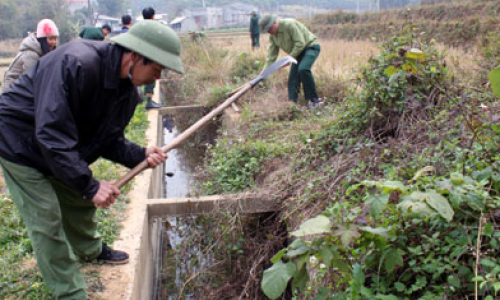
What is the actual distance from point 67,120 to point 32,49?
3008 mm

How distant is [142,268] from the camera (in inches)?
142

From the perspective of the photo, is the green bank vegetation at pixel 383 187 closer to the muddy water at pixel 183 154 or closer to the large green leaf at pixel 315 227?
the large green leaf at pixel 315 227

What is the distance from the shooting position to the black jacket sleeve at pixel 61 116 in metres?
2.10

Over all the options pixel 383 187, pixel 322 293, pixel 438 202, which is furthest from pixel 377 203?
pixel 322 293

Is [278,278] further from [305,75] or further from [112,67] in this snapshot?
[305,75]

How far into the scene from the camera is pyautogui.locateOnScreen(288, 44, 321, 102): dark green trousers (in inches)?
239

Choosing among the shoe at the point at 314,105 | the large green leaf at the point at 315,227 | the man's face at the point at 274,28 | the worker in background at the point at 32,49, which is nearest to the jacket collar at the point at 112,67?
the large green leaf at the point at 315,227

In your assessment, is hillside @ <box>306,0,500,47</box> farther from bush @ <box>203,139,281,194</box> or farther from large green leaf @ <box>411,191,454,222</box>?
large green leaf @ <box>411,191,454,222</box>

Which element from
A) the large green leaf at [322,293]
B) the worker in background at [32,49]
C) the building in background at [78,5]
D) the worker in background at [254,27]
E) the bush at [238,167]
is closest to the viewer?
the large green leaf at [322,293]

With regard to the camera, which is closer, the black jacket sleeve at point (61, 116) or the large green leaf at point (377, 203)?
the large green leaf at point (377, 203)

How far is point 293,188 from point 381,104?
106 centimetres

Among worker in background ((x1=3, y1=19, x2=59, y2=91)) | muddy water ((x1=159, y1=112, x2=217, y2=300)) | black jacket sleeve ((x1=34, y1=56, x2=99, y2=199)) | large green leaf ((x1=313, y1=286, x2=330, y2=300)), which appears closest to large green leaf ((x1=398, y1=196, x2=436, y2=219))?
large green leaf ((x1=313, y1=286, x2=330, y2=300))

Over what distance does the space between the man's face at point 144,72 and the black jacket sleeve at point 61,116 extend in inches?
11.0

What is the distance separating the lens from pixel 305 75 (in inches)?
241
